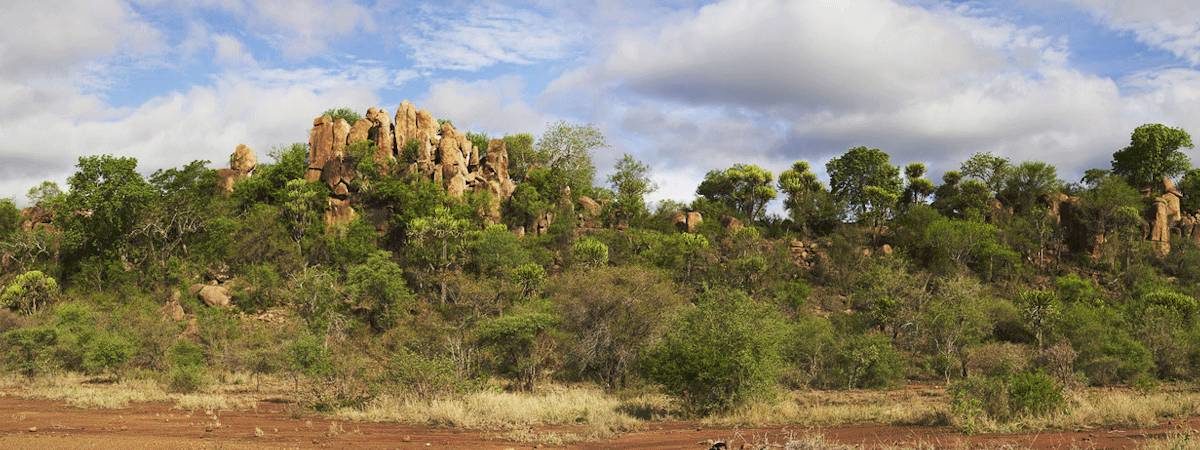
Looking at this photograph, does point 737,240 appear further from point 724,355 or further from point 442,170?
point 724,355

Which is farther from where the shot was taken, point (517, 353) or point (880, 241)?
point (880, 241)

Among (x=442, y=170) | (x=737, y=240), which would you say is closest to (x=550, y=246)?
(x=442, y=170)

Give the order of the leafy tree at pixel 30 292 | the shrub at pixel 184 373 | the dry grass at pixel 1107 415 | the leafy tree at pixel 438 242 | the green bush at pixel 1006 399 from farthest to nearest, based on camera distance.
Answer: the leafy tree at pixel 438 242 < the leafy tree at pixel 30 292 < the shrub at pixel 184 373 < the green bush at pixel 1006 399 < the dry grass at pixel 1107 415

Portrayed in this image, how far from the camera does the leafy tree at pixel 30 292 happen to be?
44.0 metres

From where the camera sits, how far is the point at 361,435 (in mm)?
16656

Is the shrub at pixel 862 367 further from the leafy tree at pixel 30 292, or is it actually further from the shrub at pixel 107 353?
the leafy tree at pixel 30 292

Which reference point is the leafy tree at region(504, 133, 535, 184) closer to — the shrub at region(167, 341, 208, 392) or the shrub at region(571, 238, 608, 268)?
the shrub at region(571, 238, 608, 268)

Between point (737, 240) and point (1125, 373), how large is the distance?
26.9 m

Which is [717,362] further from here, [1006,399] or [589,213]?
[589,213]

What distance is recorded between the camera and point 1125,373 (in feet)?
107

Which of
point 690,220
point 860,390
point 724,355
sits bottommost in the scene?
point 860,390

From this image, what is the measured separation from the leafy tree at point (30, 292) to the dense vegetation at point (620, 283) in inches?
5.1

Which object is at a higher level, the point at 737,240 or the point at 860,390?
the point at 737,240

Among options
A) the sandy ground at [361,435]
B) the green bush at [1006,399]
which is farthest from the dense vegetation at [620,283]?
the sandy ground at [361,435]
